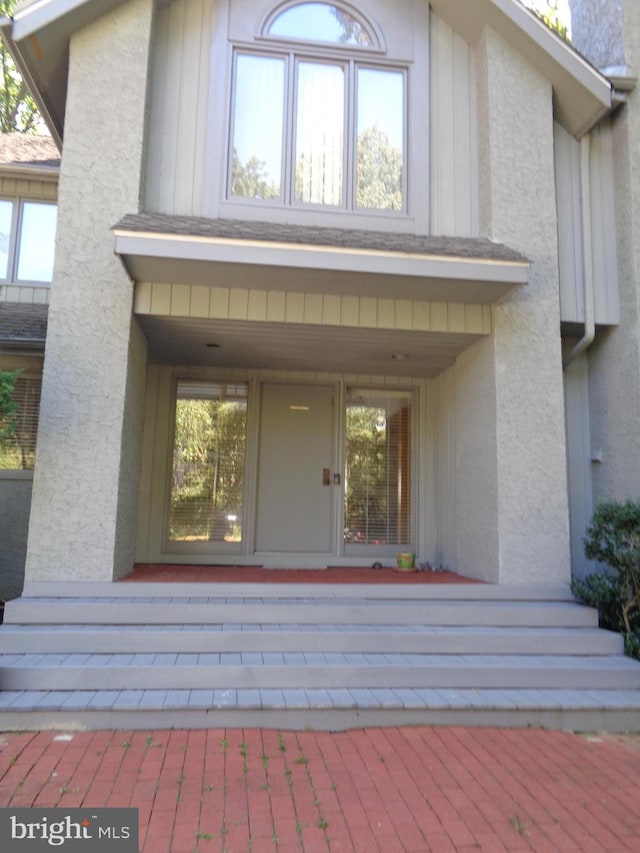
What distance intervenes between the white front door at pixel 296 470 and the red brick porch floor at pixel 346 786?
3719mm

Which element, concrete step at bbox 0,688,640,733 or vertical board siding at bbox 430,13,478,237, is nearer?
concrete step at bbox 0,688,640,733

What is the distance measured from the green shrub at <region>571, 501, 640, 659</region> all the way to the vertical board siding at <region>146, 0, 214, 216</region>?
4.89 m

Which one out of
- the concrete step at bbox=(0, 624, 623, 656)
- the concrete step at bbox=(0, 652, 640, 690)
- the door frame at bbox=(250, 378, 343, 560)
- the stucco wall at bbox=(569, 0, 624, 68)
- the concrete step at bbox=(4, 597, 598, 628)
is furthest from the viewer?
the door frame at bbox=(250, 378, 343, 560)

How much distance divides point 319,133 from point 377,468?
408 centimetres

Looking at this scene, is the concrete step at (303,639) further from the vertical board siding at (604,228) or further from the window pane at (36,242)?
the window pane at (36,242)

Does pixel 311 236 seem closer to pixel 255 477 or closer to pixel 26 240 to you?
pixel 255 477

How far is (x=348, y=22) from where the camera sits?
6.79 m

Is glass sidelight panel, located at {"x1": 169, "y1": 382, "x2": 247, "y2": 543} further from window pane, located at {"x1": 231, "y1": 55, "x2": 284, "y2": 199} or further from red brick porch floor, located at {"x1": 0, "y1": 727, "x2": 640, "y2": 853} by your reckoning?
red brick porch floor, located at {"x1": 0, "y1": 727, "x2": 640, "y2": 853}

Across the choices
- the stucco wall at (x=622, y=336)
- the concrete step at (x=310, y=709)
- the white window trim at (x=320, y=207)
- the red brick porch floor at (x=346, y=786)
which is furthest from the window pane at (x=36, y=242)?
the stucco wall at (x=622, y=336)

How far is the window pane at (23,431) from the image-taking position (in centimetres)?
724

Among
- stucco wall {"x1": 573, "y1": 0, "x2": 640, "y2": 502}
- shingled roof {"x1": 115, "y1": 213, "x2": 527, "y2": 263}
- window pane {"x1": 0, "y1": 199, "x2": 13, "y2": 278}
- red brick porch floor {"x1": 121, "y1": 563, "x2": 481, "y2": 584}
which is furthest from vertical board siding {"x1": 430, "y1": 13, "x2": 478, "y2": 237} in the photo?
window pane {"x1": 0, "y1": 199, "x2": 13, "y2": 278}

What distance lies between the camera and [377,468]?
26.8ft

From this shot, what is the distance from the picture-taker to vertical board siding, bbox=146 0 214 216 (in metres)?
6.20

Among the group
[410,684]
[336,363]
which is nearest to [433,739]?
[410,684]
